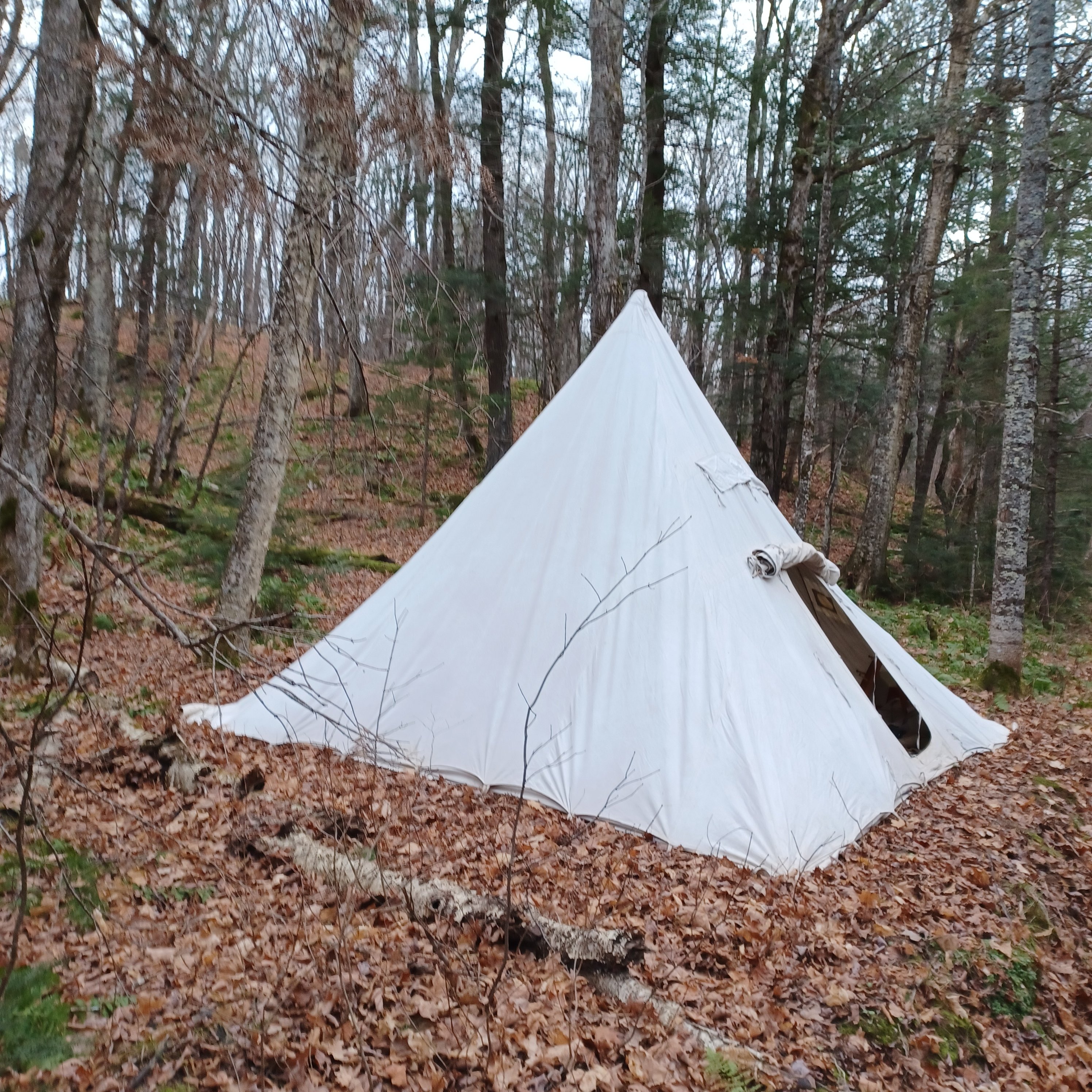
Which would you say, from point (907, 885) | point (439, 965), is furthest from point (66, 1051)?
point (907, 885)

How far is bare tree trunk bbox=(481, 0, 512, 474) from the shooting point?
13148 millimetres

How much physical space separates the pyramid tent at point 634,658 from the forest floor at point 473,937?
9.9 inches

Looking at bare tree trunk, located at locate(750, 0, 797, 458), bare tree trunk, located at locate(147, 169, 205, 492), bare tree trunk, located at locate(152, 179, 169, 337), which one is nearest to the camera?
bare tree trunk, located at locate(152, 179, 169, 337)

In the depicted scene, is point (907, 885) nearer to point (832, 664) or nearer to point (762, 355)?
point (832, 664)

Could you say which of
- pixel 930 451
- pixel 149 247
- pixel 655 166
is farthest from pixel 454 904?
pixel 930 451

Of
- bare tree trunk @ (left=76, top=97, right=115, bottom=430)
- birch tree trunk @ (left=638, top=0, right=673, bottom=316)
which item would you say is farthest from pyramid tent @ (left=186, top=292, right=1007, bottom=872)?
birch tree trunk @ (left=638, top=0, right=673, bottom=316)

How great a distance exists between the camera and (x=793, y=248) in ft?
42.1

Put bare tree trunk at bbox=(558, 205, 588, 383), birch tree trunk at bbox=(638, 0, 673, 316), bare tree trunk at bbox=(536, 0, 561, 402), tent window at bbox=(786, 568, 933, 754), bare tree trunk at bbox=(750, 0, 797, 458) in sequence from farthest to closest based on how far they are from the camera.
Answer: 1. bare tree trunk at bbox=(750, 0, 797, 458)
2. bare tree trunk at bbox=(558, 205, 588, 383)
3. birch tree trunk at bbox=(638, 0, 673, 316)
4. bare tree trunk at bbox=(536, 0, 561, 402)
5. tent window at bbox=(786, 568, 933, 754)

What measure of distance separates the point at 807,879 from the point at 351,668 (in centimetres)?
332

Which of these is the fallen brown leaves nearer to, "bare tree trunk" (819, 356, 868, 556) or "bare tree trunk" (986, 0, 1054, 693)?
"bare tree trunk" (986, 0, 1054, 693)

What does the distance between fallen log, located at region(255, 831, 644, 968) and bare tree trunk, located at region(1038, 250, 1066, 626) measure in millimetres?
11296

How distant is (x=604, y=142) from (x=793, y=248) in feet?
19.0

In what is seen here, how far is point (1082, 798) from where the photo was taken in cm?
560

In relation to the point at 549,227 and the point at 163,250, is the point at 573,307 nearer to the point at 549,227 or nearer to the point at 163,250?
the point at 549,227
